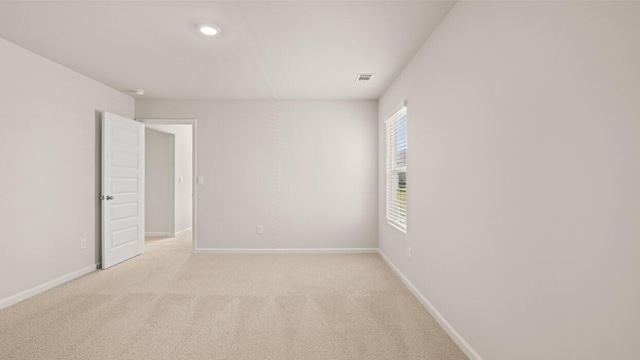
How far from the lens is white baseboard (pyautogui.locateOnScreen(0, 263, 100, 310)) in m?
2.84

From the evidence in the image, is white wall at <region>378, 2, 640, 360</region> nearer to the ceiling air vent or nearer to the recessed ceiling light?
the ceiling air vent

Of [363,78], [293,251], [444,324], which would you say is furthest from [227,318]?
[363,78]

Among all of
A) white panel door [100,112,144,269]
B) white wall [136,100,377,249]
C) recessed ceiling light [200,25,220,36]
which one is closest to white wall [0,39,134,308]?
white panel door [100,112,144,269]

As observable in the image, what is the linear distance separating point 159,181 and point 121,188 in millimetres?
2277

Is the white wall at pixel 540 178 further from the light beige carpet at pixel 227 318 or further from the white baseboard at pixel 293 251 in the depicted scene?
the white baseboard at pixel 293 251

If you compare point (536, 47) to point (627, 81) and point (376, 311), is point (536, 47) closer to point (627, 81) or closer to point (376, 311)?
point (627, 81)

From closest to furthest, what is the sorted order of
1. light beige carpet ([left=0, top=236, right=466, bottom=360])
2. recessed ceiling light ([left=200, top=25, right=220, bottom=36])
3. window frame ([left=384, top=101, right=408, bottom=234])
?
light beige carpet ([left=0, top=236, right=466, bottom=360]) → recessed ceiling light ([left=200, top=25, right=220, bottom=36]) → window frame ([left=384, top=101, right=408, bottom=234])

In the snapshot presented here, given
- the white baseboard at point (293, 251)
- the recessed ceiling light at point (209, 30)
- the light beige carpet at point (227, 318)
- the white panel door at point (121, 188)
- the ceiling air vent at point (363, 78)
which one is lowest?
the light beige carpet at point (227, 318)

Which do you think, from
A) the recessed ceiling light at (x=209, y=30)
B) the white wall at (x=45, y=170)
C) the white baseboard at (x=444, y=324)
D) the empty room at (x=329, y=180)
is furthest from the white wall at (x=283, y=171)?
the recessed ceiling light at (x=209, y=30)

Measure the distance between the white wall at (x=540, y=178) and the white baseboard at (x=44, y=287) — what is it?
3871 mm

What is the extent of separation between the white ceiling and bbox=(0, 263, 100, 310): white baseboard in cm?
239

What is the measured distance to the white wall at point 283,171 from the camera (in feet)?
15.9

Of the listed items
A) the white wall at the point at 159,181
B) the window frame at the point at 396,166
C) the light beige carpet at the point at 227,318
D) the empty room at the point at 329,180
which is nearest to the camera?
the empty room at the point at 329,180

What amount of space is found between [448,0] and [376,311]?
8.28 feet
